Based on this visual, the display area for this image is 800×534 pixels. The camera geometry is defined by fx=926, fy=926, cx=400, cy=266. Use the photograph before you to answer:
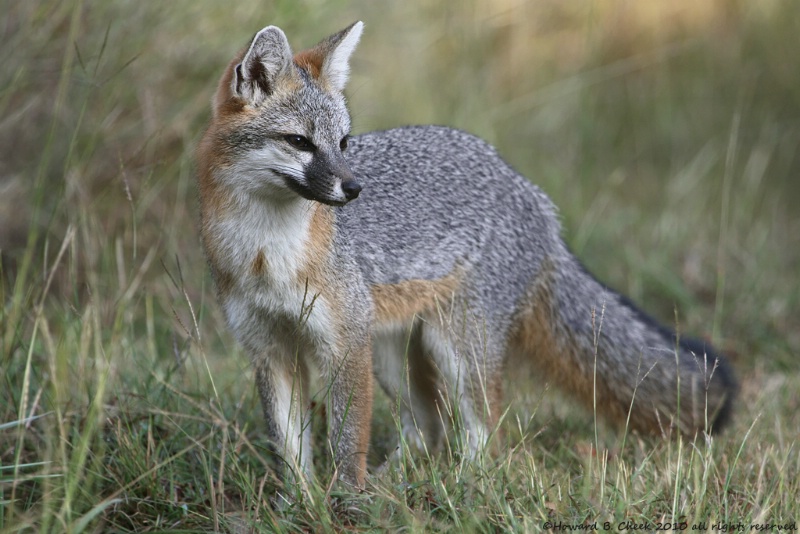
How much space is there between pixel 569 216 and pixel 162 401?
359cm

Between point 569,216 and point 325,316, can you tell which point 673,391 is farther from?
point 569,216

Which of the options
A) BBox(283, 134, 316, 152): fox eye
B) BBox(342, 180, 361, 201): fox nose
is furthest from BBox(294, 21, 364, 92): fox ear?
BBox(342, 180, 361, 201): fox nose

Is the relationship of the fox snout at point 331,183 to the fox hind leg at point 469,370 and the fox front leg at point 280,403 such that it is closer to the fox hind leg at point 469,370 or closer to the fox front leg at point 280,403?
the fox front leg at point 280,403

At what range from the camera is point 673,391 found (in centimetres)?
408

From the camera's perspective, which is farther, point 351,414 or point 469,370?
point 469,370

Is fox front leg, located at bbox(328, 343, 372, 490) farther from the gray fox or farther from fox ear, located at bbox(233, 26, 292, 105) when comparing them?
fox ear, located at bbox(233, 26, 292, 105)

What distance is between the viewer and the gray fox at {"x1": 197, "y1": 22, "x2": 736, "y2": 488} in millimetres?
3299

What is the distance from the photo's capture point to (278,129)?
3.24 metres

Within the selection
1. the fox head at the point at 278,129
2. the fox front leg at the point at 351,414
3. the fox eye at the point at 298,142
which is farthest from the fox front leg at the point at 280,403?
the fox eye at the point at 298,142

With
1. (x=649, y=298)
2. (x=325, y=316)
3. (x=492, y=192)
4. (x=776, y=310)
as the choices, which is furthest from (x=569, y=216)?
(x=325, y=316)

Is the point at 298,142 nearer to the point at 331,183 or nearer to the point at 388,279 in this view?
the point at 331,183

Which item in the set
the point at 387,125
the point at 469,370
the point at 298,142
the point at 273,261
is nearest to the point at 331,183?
the point at 298,142

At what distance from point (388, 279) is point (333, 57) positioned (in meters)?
0.93

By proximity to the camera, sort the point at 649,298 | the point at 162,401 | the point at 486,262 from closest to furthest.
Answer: the point at 162,401
the point at 486,262
the point at 649,298
